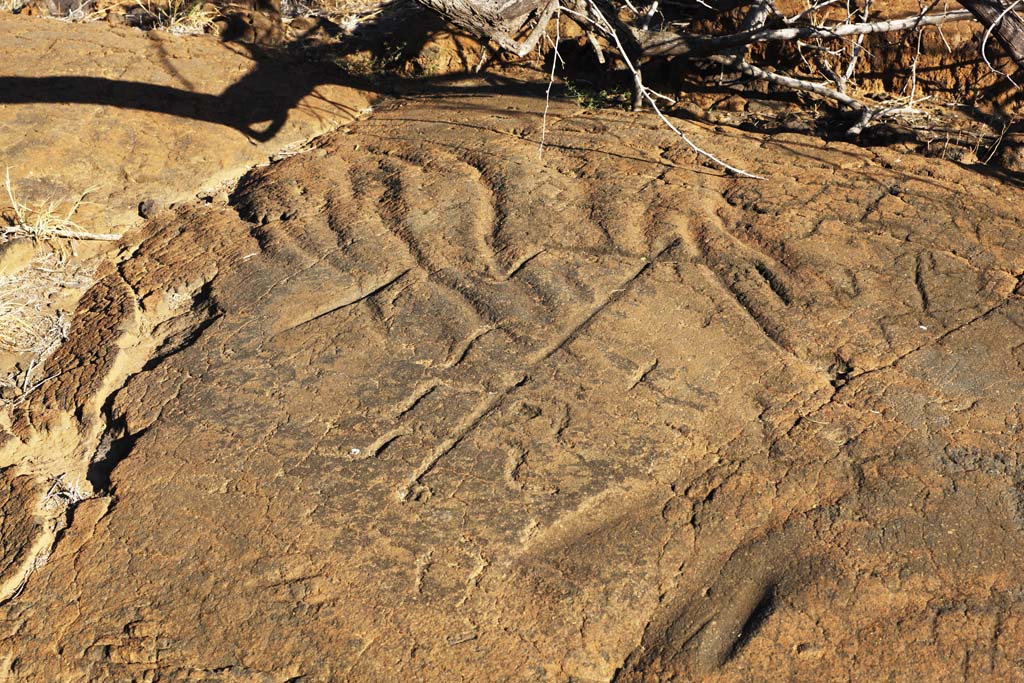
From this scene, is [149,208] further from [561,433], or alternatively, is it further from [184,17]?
[561,433]

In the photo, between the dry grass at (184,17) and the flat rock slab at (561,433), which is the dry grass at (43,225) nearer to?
the flat rock slab at (561,433)

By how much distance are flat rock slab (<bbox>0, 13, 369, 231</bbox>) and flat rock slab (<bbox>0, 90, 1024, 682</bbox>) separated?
0.47 meters

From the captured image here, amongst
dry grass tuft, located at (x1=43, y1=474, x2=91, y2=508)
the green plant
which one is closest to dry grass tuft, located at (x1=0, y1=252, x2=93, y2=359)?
dry grass tuft, located at (x1=43, y1=474, x2=91, y2=508)

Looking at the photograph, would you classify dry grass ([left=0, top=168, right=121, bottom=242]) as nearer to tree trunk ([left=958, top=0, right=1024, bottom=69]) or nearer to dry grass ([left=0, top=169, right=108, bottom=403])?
dry grass ([left=0, top=169, right=108, bottom=403])

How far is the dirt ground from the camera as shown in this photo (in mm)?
2330

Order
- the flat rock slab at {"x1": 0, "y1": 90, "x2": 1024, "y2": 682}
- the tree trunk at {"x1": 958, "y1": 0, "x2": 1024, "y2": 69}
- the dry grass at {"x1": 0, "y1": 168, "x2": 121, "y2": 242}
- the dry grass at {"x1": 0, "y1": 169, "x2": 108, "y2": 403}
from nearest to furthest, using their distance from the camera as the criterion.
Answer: the flat rock slab at {"x1": 0, "y1": 90, "x2": 1024, "y2": 682}
the dry grass at {"x1": 0, "y1": 169, "x2": 108, "y2": 403}
the dry grass at {"x1": 0, "y1": 168, "x2": 121, "y2": 242}
the tree trunk at {"x1": 958, "y1": 0, "x2": 1024, "y2": 69}

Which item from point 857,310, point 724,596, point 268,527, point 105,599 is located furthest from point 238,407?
point 857,310

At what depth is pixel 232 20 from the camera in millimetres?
5727

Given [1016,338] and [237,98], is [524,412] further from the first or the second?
[237,98]

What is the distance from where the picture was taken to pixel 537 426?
2891 millimetres

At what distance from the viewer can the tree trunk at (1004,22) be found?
4.13 meters

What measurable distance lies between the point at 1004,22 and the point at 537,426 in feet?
9.75

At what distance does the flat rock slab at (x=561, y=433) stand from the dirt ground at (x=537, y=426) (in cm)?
1

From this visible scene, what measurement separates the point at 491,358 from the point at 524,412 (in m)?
0.29
